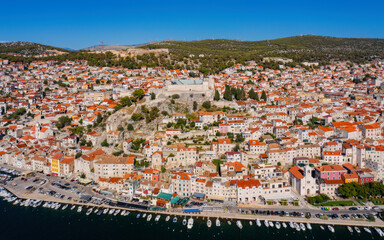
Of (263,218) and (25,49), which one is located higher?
(25,49)

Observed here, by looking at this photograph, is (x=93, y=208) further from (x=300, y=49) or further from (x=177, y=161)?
(x=300, y=49)

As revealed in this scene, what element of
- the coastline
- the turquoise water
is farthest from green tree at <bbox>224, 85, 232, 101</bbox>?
the turquoise water

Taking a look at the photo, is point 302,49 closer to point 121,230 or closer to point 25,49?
point 25,49

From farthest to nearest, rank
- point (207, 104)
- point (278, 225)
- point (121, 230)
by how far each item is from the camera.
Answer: point (207, 104) → point (121, 230) → point (278, 225)

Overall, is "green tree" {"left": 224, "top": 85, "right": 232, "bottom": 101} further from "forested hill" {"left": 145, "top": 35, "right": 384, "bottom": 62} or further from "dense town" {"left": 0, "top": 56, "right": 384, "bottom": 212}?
"forested hill" {"left": 145, "top": 35, "right": 384, "bottom": 62}

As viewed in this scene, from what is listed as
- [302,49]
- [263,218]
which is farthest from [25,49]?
[263,218]

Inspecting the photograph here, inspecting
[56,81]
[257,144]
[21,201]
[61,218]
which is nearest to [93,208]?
[61,218]
